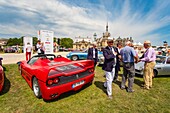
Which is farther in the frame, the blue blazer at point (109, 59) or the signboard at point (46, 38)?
the signboard at point (46, 38)

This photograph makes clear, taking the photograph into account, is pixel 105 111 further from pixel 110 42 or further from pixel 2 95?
pixel 2 95

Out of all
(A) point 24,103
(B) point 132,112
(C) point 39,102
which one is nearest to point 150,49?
(B) point 132,112

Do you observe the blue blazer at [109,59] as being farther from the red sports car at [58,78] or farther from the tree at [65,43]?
the tree at [65,43]

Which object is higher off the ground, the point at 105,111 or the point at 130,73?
the point at 130,73

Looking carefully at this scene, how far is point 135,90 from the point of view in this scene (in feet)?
13.6

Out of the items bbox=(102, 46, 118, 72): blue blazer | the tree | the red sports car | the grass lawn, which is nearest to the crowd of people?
bbox=(102, 46, 118, 72): blue blazer

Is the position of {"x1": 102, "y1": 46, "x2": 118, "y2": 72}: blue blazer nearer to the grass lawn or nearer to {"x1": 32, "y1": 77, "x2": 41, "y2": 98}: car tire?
the grass lawn

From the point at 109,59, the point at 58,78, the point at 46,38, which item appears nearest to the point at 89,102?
the point at 58,78

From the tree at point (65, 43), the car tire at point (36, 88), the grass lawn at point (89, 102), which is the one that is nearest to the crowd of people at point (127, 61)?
the grass lawn at point (89, 102)

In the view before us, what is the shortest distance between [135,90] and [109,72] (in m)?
1.56

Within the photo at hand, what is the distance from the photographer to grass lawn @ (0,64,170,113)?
2902 millimetres

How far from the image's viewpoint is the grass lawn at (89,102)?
290 centimetres

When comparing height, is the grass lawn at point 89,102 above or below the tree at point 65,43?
below

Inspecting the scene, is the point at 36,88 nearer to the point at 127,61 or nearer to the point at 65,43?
the point at 127,61
